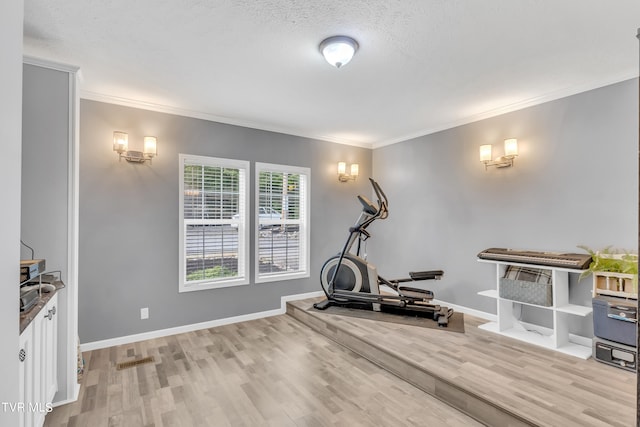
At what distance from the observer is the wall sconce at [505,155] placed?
3609 mm

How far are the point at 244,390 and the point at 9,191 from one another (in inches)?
91.3

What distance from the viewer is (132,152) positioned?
357 centimetres

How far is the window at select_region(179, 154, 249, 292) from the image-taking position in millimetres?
3988

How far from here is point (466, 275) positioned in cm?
421

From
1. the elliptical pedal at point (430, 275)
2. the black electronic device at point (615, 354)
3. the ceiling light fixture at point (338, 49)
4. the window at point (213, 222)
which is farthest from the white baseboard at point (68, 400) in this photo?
the black electronic device at point (615, 354)

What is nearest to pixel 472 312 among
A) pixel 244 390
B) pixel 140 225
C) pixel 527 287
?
pixel 527 287

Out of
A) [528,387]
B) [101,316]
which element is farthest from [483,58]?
[101,316]

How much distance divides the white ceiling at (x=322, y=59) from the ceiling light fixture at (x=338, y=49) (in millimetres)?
54

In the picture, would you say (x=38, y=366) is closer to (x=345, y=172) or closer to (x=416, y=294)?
(x=416, y=294)

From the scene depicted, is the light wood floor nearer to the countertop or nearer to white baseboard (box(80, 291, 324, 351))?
white baseboard (box(80, 291, 324, 351))

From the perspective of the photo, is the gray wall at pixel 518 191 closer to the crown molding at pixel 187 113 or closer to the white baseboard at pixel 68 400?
the crown molding at pixel 187 113

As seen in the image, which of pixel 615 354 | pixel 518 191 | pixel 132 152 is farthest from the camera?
pixel 518 191

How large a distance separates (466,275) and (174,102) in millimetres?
4218

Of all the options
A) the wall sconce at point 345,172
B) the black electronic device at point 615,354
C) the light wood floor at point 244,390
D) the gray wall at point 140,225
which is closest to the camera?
the light wood floor at point 244,390
